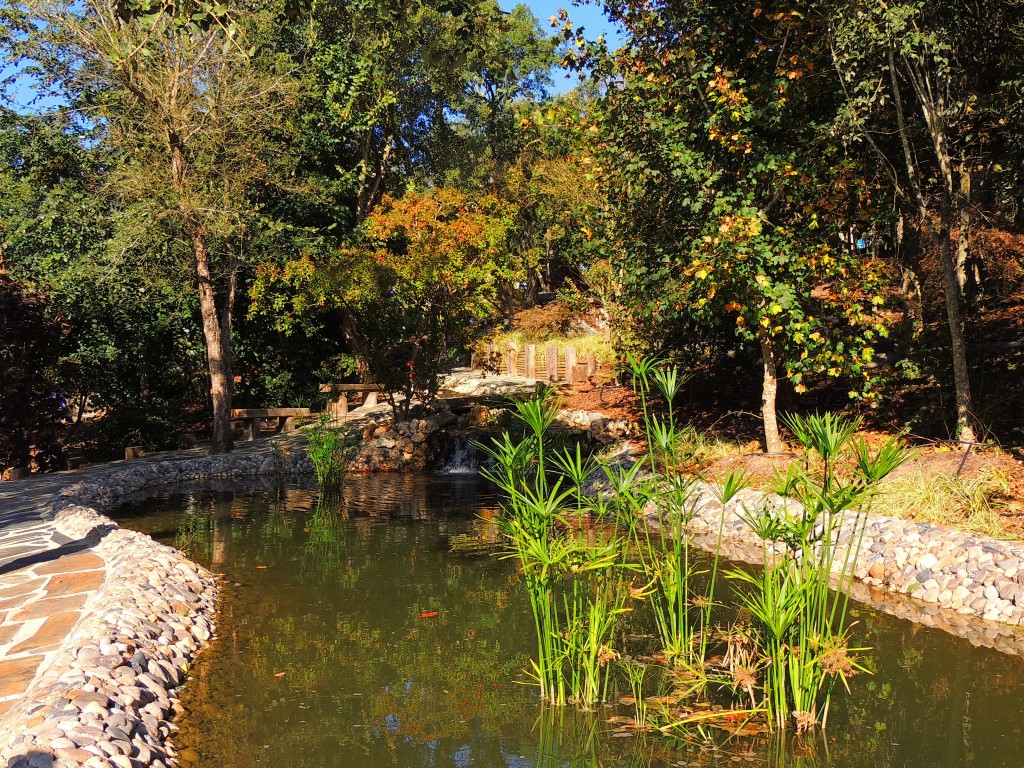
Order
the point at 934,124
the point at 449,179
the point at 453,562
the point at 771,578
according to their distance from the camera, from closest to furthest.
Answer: the point at 771,578 → the point at 453,562 → the point at 934,124 → the point at 449,179

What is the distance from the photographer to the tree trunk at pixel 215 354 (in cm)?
1454

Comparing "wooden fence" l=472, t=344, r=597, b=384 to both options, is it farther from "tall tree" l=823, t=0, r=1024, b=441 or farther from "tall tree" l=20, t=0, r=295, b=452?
"tall tree" l=823, t=0, r=1024, b=441

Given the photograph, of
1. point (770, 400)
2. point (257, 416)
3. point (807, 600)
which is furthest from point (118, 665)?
point (257, 416)

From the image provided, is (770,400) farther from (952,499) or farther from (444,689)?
(444,689)

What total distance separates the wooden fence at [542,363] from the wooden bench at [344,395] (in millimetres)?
2521

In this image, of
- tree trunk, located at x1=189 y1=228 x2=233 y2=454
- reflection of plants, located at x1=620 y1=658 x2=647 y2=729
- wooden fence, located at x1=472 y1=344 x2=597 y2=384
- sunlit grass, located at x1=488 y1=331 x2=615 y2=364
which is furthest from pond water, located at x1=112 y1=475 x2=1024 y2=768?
sunlit grass, located at x1=488 y1=331 x2=615 y2=364

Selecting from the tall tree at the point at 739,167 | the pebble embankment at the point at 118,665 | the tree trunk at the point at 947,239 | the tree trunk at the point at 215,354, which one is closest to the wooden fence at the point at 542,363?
the tree trunk at the point at 215,354

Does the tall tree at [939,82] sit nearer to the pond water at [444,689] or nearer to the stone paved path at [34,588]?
the pond water at [444,689]

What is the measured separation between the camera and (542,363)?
2097 centimetres

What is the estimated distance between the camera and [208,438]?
18172 mm

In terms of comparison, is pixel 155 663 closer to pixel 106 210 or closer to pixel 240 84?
pixel 240 84

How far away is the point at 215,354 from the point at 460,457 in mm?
4882

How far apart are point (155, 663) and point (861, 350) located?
8543mm

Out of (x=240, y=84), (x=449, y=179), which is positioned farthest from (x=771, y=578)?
(x=449, y=179)
